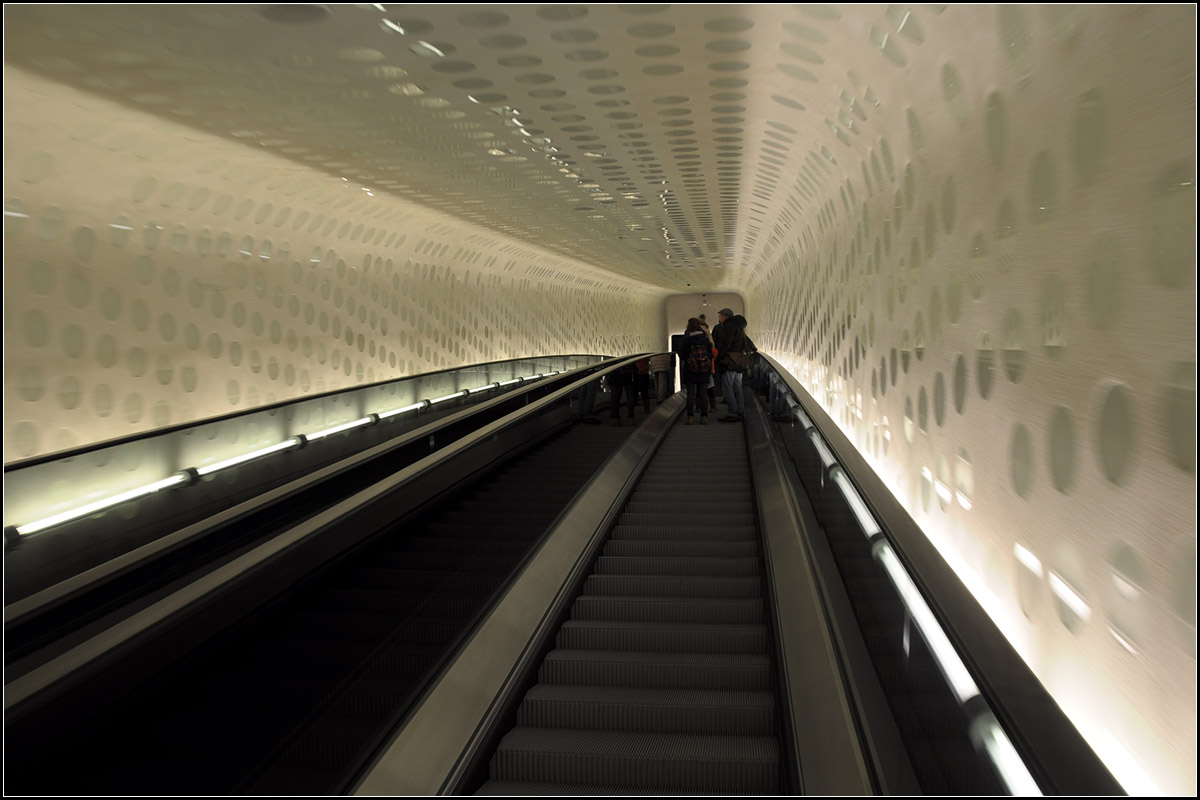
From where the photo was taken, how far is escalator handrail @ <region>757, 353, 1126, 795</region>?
1597mm

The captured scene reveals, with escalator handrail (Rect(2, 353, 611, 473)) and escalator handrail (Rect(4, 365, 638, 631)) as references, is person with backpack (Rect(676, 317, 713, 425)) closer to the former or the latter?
escalator handrail (Rect(2, 353, 611, 473))

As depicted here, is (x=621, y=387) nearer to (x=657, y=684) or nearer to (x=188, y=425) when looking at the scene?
(x=188, y=425)

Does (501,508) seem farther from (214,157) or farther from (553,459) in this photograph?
(214,157)

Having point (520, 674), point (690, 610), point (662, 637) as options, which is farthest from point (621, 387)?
point (520, 674)

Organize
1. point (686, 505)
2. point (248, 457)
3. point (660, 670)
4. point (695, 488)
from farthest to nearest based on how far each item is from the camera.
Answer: point (695, 488), point (686, 505), point (248, 457), point (660, 670)

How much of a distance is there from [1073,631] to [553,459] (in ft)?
13.2

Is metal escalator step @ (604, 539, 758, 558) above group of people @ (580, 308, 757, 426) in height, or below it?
below

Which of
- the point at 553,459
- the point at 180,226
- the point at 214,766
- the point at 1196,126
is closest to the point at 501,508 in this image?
Answer: the point at 553,459

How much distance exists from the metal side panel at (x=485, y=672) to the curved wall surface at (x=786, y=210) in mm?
2102

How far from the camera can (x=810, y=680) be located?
3.35 m

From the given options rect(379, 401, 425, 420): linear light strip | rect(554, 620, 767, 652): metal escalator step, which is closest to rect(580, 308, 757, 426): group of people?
rect(379, 401, 425, 420): linear light strip

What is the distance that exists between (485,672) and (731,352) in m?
8.81

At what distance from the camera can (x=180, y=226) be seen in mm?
7367

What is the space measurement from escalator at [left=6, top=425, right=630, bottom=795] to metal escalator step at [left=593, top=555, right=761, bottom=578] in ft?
5.62
